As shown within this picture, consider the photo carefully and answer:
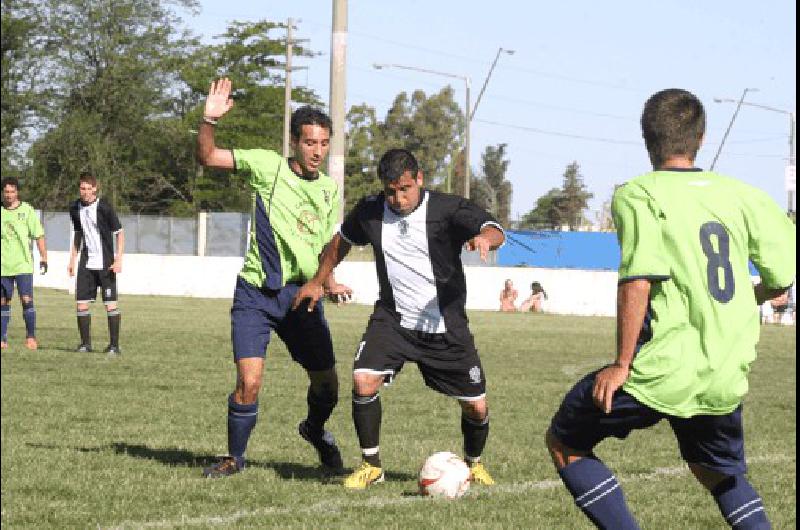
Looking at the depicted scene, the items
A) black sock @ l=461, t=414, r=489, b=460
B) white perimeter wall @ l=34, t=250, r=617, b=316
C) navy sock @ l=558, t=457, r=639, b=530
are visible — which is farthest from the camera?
white perimeter wall @ l=34, t=250, r=617, b=316

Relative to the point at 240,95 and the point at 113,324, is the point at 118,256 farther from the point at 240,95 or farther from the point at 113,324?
the point at 240,95

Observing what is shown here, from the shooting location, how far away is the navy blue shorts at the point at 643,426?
17.0 ft

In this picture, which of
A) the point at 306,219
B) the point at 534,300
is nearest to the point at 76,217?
the point at 306,219

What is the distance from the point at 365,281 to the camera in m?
39.8

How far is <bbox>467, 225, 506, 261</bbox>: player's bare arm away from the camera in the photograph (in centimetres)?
732

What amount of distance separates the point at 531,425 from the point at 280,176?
3.95 metres

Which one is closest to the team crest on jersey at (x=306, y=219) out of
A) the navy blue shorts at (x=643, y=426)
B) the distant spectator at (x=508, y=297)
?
the navy blue shorts at (x=643, y=426)

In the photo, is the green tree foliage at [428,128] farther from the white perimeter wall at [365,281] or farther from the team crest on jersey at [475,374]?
the team crest on jersey at [475,374]

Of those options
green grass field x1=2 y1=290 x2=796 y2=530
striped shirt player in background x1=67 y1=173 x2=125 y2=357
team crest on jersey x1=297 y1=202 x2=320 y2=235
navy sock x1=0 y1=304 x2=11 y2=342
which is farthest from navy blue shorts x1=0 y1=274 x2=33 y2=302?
team crest on jersey x1=297 y1=202 x2=320 y2=235

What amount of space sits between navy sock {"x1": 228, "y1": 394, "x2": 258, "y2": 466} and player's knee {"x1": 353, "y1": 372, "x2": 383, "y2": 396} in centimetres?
68

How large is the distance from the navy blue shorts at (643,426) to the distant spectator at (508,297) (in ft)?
116

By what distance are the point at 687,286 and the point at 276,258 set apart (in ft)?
12.7

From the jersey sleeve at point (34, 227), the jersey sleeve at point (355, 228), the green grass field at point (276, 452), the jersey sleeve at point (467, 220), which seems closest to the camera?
the green grass field at point (276, 452)

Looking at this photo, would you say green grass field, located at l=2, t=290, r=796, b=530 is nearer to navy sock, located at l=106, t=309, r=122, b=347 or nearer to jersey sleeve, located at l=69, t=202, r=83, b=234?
navy sock, located at l=106, t=309, r=122, b=347
